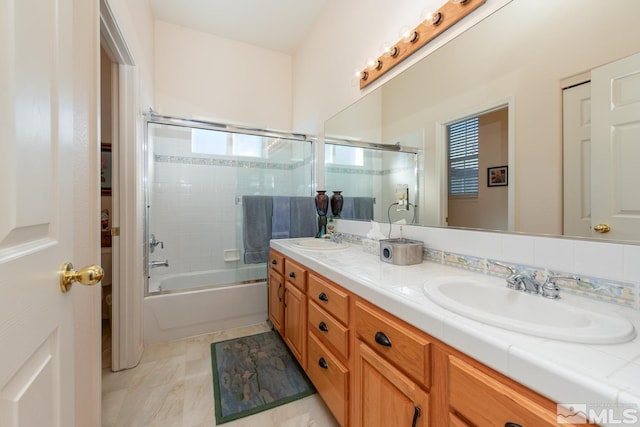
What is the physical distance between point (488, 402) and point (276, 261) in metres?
1.58

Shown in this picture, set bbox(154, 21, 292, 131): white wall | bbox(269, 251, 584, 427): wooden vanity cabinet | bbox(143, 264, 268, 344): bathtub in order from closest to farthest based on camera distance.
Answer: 1. bbox(269, 251, 584, 427): wooden vanity cabinet
2. bbox(143, 264, 268, 344): bathtub
3. bbox(154, 21, 292, 131): white wall

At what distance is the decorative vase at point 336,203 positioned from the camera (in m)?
2.15

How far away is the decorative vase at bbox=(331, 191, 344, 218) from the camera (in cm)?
215

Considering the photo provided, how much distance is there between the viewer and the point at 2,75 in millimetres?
375

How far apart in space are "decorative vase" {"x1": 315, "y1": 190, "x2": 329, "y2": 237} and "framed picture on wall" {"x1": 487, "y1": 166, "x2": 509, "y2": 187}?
1.29 metres

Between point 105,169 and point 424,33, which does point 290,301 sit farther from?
point 105,169

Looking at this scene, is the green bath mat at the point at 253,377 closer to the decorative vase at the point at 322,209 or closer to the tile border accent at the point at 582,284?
the decorative vase at the point at 322,209

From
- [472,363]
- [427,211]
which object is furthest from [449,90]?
[472,363]

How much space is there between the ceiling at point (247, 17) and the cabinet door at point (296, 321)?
243 cm

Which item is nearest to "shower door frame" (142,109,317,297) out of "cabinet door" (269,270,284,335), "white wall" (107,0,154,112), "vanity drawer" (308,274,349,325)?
"white wall" (107,0,154,112)

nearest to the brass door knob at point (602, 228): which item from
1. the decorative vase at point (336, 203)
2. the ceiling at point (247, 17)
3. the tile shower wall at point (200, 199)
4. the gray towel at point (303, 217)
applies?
the decorative vase at point (336, 203)

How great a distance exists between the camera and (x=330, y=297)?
1.19 metres

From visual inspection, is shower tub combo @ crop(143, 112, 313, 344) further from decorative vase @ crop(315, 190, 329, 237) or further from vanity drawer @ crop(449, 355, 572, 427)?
vanity drawer @ crop(449, 355, 572, 427)

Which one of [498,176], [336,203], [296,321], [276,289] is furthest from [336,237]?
[498,176]
